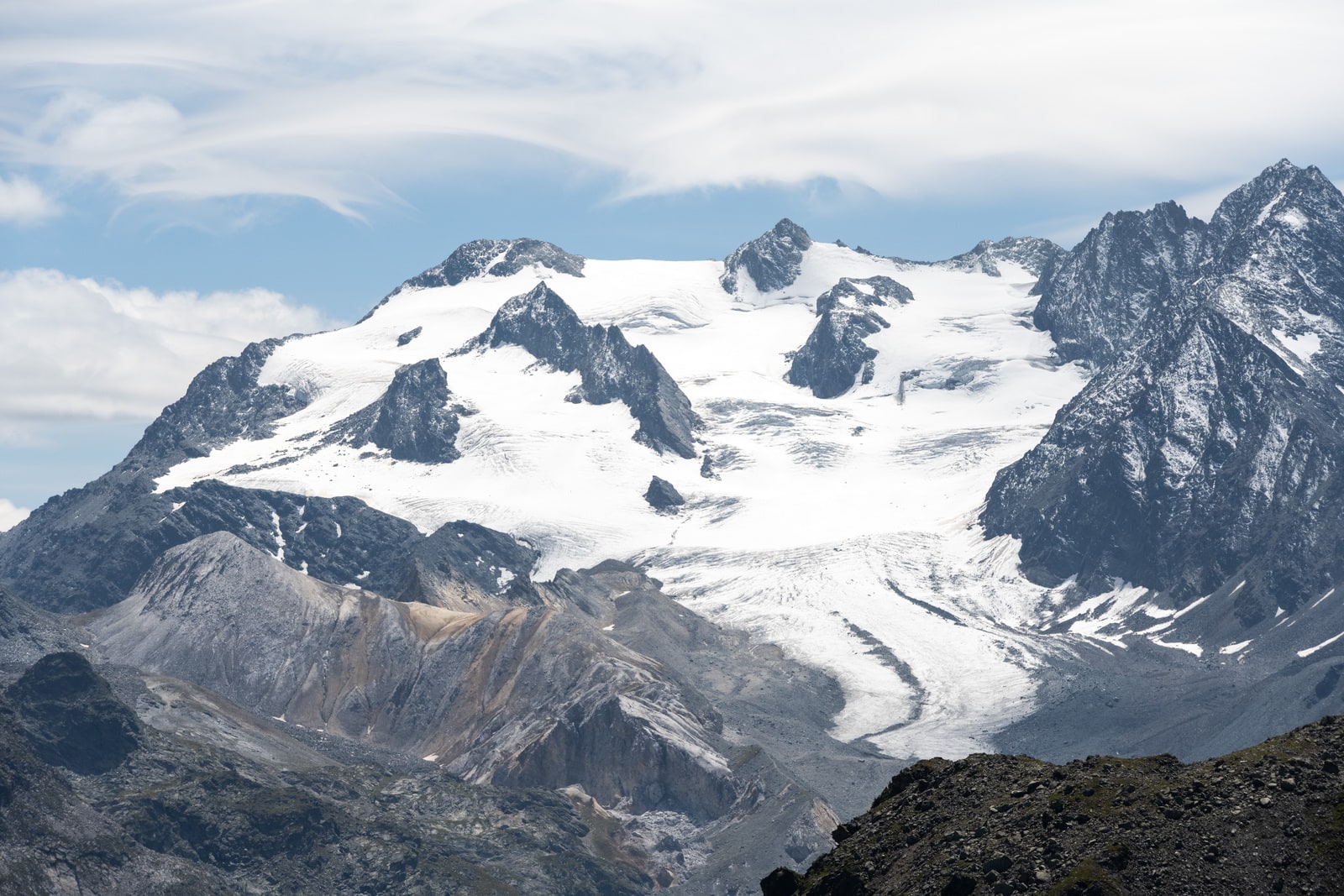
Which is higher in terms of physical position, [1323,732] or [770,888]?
[1323,732]

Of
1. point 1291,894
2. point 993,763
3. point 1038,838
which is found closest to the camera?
point 1291,894

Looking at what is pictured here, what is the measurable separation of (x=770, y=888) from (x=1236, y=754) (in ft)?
87.7

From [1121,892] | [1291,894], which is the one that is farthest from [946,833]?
[1291,894]

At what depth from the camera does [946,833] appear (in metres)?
102

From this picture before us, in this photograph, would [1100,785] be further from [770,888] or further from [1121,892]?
[770,888]

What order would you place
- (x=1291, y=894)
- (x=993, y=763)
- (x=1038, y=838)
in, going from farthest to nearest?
(x=993, y=763) → (x=1038, y=838) → (x=1291, y=894)

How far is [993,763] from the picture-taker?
109 m

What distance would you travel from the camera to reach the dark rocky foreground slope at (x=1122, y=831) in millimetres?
91875

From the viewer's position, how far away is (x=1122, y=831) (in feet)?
315

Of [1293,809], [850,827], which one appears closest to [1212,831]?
[1293,809]

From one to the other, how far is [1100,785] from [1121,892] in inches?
347

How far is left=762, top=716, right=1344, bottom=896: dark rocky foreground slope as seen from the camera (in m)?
91.9

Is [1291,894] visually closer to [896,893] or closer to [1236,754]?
[1236,754]

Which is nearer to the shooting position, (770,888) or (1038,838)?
(1038,838)
